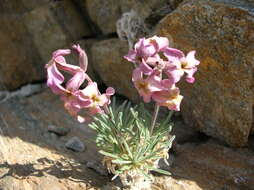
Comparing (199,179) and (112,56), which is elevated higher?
(112,56)

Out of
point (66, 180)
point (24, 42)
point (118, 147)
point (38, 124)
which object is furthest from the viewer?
point (24, 42)

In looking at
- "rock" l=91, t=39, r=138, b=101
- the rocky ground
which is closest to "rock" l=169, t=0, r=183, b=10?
"rock" l=91, t=39, r=138, b=101

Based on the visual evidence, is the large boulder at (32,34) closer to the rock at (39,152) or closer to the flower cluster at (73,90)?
the rock at (39,152)

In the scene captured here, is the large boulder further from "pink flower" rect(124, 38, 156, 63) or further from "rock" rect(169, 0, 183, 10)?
"pink flower" rect(124, 38, 156, 63)

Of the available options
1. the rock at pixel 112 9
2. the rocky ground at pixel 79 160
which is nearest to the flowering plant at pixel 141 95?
the rocky ground at pixel 79 160

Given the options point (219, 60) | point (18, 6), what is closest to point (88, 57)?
point (18, 6)

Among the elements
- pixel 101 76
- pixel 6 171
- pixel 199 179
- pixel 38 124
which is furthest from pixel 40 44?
pixel 199 179

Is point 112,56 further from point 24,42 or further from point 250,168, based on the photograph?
point 250,168
